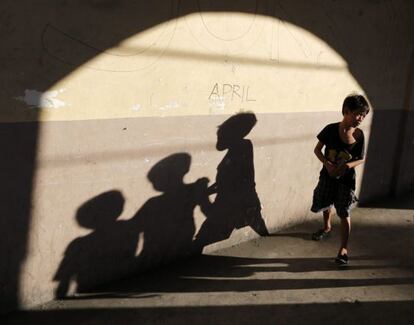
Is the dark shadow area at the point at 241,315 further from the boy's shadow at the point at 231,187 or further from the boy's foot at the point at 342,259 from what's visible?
the boy's shadow at the point at 231,187

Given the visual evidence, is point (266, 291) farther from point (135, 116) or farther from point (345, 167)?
point (135, 116)

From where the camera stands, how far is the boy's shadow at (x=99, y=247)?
310 centimetres

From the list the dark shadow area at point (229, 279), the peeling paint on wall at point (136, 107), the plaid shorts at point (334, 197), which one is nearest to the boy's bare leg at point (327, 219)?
the plaid shorts at point (334, 197)

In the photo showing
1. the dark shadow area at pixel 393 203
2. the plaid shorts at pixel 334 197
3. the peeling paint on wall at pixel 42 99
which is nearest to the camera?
the peeling paint on wall at pixel 42 99

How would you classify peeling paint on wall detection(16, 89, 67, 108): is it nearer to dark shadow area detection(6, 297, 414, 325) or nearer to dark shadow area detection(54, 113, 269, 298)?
dark shadow area detection(54, 113, 269, 298)

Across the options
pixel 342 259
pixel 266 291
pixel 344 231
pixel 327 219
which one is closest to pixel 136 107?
pixel 266 291

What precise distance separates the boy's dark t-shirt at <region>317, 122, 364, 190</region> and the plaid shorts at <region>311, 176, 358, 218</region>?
66mm

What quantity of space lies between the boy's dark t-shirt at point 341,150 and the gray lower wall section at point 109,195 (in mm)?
569

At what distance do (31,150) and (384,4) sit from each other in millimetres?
4470

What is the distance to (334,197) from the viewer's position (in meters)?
3.96

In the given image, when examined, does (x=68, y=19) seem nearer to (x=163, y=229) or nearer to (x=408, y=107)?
(x=163, y=229)

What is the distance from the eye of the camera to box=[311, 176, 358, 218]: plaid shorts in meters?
3.83

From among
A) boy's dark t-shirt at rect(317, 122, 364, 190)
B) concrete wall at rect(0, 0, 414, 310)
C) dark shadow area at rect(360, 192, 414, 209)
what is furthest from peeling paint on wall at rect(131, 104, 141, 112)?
dark shadow area at rect(360, 192, 414, 209)

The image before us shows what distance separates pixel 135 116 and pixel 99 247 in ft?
3.39
